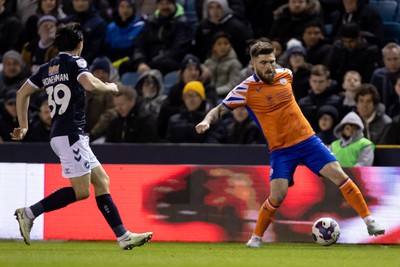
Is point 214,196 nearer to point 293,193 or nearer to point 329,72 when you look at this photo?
point 293,193

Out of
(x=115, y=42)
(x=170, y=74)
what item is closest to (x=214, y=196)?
(x=170, y=74)

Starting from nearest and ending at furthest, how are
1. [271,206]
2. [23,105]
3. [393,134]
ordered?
[23,105]
[271,206]
[393,134]

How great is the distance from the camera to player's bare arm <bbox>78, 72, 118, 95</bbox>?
10531 mm

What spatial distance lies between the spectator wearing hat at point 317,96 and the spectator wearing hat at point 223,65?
155 cm

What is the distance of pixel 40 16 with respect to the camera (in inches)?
752

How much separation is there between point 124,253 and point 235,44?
7237 mm

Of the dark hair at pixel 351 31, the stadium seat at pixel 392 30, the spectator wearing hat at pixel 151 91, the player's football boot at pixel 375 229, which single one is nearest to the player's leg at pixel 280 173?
the player's football boot at pixel 375 229

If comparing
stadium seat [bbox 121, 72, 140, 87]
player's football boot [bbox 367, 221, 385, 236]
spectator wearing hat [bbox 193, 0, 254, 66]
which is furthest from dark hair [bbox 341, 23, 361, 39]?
player's football boot [bbox 367, 221, 385, 236]

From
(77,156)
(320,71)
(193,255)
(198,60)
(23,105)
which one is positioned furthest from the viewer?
(198,60)

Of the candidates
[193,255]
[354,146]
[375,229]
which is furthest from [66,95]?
[354,146]

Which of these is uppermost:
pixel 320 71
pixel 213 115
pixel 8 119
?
pixel 213 115

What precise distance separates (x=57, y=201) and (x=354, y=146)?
171 inches

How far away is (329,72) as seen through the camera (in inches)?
619

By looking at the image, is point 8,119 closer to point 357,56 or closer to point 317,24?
point 317,24
